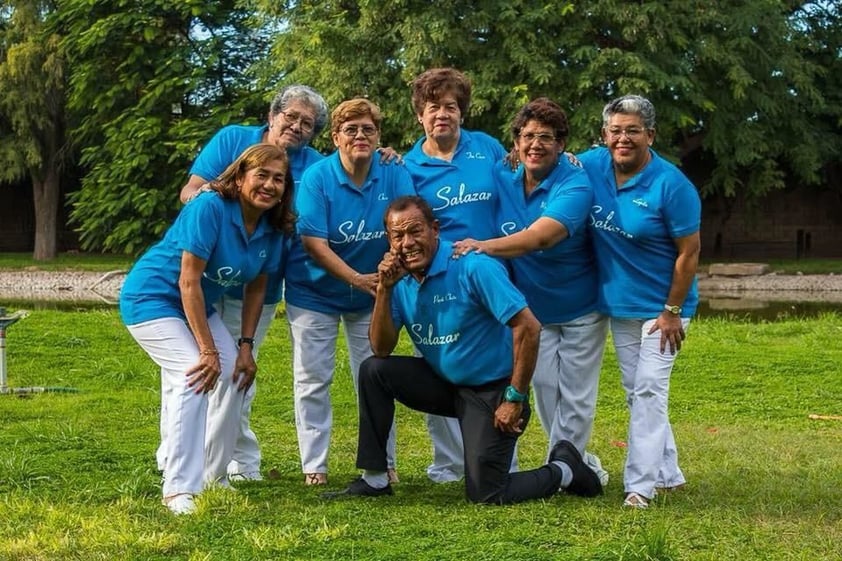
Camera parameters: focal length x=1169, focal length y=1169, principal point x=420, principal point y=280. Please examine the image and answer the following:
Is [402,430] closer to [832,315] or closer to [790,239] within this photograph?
[832,315]

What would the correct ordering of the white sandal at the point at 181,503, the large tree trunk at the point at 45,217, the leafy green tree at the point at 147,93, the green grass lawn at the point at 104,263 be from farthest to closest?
the large tree trunk at the point at 45,217 < the green grass lawn at the point at 104,263 < the leafy green tree at the point at 147,93 < the white sandal at the point at 181,503

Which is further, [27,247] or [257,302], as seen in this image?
[27,247]

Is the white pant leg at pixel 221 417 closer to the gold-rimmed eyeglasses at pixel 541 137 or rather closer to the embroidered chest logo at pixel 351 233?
the embroidered chest logo at pixel 351 233

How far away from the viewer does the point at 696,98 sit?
22.0 metres

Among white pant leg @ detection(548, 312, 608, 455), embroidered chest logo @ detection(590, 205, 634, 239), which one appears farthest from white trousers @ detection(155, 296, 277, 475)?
embroidered chest logo @ detection(590, 205, 634, 239)

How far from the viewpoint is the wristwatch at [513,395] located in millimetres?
4891

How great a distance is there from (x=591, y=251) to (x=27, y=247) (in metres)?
33.4

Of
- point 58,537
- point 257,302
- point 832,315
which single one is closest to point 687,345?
point 832,315

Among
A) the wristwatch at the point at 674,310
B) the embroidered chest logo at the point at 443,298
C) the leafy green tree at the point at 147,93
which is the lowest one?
the wristwatch at the point at 674,310

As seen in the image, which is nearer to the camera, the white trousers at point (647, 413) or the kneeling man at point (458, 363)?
the kneeling man at point (458, 363)

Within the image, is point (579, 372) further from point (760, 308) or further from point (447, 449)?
point (760, 308)

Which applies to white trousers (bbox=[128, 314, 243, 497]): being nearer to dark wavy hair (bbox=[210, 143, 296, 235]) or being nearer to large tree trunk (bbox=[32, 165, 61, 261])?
dark wavy hair (bbox=[210, 143, 296, 235])

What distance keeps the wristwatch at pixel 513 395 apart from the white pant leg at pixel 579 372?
57 cm

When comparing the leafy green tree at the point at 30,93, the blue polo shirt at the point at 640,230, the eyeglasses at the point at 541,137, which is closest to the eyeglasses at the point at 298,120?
the eyeglasses at the point at 541,137
